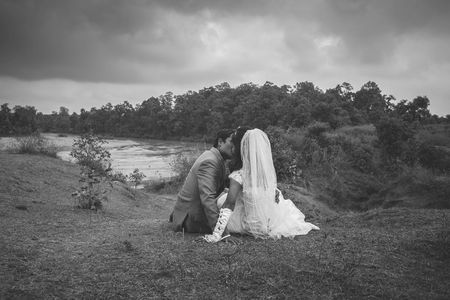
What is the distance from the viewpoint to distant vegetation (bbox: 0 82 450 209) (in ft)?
54.4

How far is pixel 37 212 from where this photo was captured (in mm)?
7859

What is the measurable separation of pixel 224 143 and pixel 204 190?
0.92 meters

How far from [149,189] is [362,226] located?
14444 mm

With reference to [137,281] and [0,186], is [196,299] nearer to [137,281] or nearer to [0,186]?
[137,281]

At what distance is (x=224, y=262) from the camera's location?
4.54m

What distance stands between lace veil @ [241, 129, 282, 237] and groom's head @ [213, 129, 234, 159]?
1.02 ft

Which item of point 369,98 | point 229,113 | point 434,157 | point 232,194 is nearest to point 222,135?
point 232,194

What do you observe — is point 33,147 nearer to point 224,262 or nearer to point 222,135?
point 222,135

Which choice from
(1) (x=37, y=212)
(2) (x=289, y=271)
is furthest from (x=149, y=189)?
(2) (x=289, y=271)

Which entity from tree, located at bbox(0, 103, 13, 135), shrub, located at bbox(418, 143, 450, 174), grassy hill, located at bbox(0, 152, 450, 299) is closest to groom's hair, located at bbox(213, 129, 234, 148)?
grassy hill, located at bbox(0, 152, 450, 299)

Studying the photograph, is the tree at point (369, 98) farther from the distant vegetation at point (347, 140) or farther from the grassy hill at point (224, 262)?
the grassy hill at point (224, 262)

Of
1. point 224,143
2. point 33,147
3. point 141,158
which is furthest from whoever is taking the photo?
point 141,158

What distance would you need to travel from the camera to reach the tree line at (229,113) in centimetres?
4019

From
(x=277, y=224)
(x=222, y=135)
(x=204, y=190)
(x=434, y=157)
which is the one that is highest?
(x=222, y=135)
